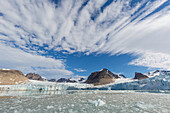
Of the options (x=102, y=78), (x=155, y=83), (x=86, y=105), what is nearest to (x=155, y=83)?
(x=155, y=83)

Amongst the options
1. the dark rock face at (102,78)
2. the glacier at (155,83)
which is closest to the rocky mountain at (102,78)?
the dark rock face at (102,78)

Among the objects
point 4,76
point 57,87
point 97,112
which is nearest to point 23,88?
point 57,87

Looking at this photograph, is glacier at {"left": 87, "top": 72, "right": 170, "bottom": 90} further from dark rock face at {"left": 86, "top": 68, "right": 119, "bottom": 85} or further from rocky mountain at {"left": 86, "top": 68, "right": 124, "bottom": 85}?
dark rock face at {"left": 86, "top": 68, "right": 119, "bottom": 85}

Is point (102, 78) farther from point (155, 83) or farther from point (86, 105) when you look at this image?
point (86, 105)

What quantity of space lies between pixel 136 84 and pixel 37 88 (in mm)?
41957

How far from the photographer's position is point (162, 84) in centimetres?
3019

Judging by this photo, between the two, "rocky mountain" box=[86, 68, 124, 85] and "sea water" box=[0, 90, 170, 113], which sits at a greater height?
"rocky mountain" box=[86, 68, 124, 85]

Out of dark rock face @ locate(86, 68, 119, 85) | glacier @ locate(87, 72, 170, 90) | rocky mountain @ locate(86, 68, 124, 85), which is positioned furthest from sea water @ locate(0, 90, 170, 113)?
dark rock face @ locate(86, 68, 119, 85)

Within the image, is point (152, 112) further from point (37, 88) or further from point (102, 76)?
point (102, 76)

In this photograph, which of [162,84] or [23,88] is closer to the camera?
[162,84]

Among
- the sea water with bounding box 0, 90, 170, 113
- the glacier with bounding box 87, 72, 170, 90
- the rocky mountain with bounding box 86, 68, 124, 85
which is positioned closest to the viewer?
the sea water with bounding box 0, 90, 170, 113

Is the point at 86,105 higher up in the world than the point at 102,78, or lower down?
lower down

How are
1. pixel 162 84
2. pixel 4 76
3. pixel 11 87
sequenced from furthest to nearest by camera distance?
1. pixel 4 76
2. pixel 11 87
3. pixel 162 84

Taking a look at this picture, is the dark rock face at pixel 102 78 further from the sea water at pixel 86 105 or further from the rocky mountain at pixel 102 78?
the sea water at pixel 86 105
